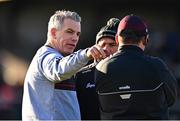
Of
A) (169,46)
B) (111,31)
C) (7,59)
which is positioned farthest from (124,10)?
(111,31)

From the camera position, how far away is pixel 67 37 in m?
4.81

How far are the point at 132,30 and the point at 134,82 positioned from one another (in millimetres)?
325

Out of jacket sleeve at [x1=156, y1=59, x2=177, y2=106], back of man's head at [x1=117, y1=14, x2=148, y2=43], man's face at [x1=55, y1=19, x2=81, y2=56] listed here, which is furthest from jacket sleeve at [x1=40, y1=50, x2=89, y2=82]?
jacket sleeve at [x1=156, y1=59, x2=177, y2=106]

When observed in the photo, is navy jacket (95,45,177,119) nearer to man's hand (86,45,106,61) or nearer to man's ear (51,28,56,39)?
man's hand (86,45,106,61)

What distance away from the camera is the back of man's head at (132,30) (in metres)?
4.41

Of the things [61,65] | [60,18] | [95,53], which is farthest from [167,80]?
[60,18]

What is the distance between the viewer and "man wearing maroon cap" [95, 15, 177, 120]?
432cm

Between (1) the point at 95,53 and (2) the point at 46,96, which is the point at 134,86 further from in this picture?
(2) the point at 46,96

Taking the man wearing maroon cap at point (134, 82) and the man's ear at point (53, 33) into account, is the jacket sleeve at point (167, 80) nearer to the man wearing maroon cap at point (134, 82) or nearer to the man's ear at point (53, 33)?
the man wearing maroon cap at point (134, 82)

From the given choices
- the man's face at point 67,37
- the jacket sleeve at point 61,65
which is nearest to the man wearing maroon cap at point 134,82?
the jacket sleeve at point 61,65

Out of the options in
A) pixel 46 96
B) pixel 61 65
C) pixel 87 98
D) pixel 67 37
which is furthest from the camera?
pixel 87 98

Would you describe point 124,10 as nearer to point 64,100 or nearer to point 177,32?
point 177,32

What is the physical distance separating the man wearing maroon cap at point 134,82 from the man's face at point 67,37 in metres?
0.39

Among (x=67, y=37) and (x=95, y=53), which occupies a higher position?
(x=67, y=37)
